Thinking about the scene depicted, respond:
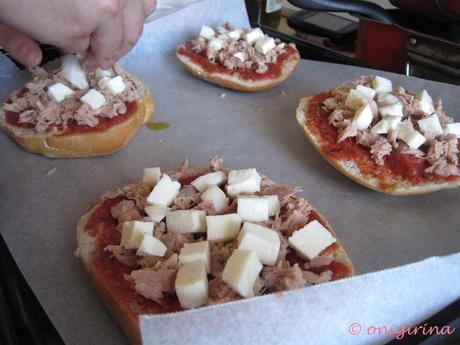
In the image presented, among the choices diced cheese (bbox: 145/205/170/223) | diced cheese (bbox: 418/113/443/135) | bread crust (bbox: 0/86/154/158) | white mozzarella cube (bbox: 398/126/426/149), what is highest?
diced cheese (bbox: 418/113/443/135)

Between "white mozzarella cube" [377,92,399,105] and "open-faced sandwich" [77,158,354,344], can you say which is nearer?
"open-faced sandwich" [77,158,354,344]

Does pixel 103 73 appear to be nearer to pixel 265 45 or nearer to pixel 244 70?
pixel 244 70

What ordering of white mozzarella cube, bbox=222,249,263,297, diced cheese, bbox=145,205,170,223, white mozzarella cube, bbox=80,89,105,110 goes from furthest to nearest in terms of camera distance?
white mozzarella cube, bbox=80,89,105,110
diced cheese, bbox=145,205,170,223
white mozzarella cube, bbox=222,249,263,297

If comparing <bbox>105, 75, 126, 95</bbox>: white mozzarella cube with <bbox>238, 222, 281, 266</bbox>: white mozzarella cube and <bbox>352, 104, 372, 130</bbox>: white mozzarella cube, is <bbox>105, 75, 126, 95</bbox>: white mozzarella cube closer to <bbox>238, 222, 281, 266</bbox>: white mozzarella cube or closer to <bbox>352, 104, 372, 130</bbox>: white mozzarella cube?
<bbox>352, 104, 372, 130</bbox>: white mozzarella cube

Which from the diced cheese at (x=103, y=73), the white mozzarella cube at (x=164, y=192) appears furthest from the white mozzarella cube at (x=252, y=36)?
the white mozzarella cube at (x=164, y=192)

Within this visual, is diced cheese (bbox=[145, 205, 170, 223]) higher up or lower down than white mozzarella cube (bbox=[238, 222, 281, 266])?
lower down

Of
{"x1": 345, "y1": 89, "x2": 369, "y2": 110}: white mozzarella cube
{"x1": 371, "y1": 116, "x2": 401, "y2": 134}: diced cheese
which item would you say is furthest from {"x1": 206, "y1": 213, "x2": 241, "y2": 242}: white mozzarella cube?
{"x1": 345, "y1": 89, "x2": 369, "y2": 110}: white mozzarella cube

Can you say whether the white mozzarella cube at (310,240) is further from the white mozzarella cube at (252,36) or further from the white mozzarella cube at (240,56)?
the white mozzarella cube at (252,36)
